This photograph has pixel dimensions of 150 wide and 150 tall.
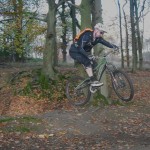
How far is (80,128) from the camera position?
33.4ft

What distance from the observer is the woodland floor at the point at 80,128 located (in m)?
8.83

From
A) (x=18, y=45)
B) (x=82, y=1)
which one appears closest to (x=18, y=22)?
(x=18, y=45)

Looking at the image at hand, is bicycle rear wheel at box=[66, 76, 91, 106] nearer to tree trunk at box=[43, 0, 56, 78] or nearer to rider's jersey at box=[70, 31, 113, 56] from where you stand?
rider's jersey at box=[70, 31, 113, 56]

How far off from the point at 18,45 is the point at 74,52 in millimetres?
14906

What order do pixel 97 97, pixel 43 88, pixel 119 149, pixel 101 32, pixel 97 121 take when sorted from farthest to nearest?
pixel 43 88, pixel 97 97, pixel 97 121, pixel 101 32, pixel 119 149

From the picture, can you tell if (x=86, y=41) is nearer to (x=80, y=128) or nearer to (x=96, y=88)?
(x=96, y=88)

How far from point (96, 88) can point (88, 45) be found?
141 centimetres

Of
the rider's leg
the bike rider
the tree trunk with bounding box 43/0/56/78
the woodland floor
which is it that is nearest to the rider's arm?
the bike rider

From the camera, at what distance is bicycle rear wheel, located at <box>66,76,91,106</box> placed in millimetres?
11055

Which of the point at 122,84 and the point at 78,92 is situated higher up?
the point at 122,84

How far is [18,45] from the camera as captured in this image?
24.8 meters

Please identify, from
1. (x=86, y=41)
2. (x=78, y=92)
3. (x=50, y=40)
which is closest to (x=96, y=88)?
(x=78, y=92)

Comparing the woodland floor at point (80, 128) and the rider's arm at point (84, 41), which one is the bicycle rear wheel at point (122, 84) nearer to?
the woodland floor at point (80, 128)

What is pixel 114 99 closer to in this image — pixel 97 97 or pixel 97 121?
pixel 97 97
